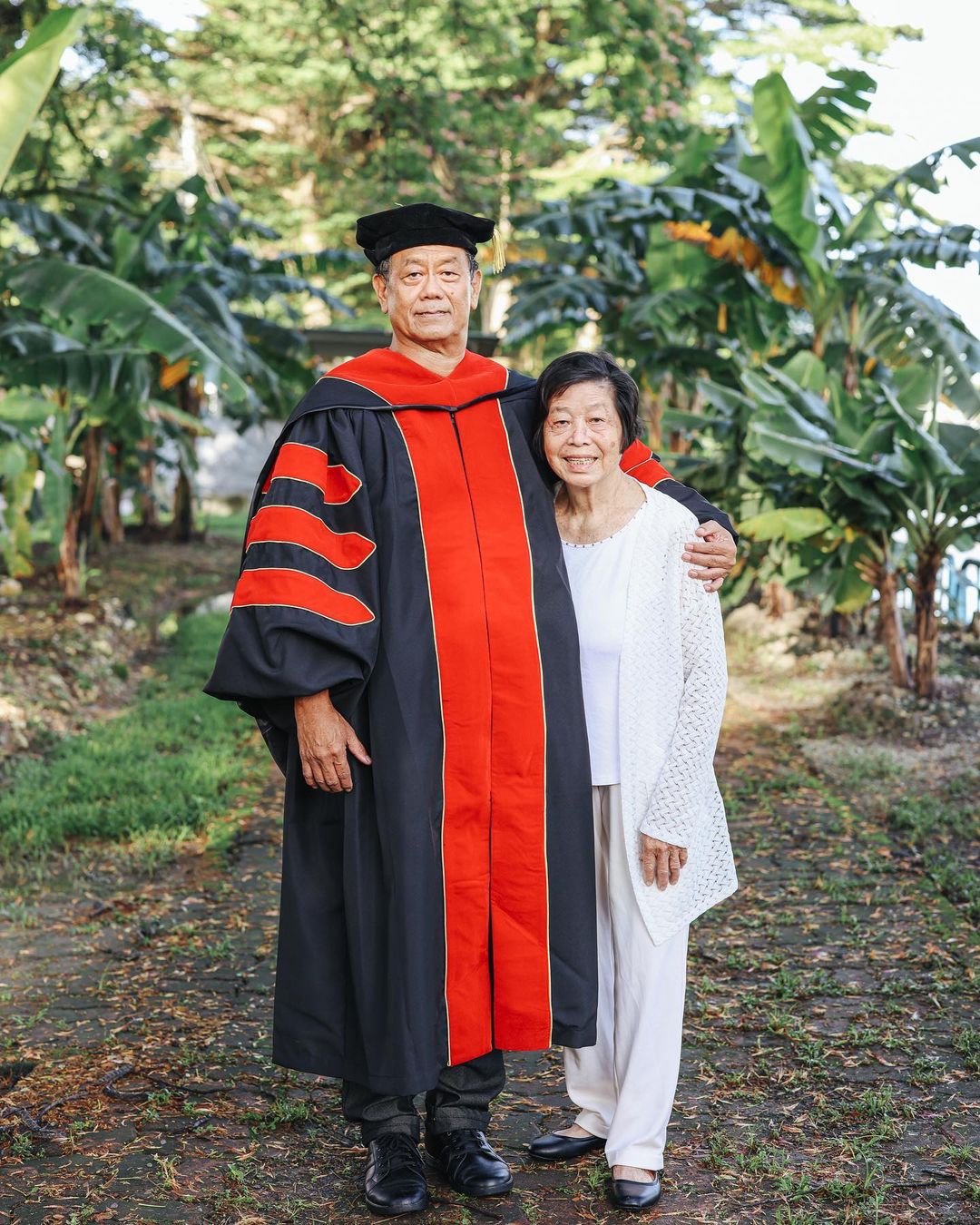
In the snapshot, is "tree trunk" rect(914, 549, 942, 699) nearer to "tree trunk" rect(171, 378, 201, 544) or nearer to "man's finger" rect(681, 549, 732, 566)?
"man's finger" rect(681, 549, 732, 566)

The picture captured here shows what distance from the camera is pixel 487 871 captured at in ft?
9.00

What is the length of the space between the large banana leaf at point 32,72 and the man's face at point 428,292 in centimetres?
251

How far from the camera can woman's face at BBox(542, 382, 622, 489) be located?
274cm

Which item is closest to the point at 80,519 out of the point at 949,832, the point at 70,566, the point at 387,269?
the point at 70,566

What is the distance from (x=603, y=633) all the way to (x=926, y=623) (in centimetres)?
499

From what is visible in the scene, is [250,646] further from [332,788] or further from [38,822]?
[38,822]

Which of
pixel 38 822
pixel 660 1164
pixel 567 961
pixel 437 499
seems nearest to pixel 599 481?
pixel 437 499

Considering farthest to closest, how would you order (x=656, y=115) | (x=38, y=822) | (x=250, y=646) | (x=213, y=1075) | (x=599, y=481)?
(x=656, y=115), (x=38, y=822), (x=213, y=1075), (x=599, y=481), (x=250, y=646)

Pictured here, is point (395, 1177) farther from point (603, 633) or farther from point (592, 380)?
point (592, 380)

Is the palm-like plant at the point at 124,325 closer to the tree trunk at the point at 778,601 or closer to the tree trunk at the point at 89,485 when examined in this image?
the tree trunk at the point at 89,485

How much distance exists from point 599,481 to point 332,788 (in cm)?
91

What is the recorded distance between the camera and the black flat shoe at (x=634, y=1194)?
8.95 feet

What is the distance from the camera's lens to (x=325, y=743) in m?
2.65

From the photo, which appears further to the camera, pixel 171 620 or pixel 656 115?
A: pixel 656 115
